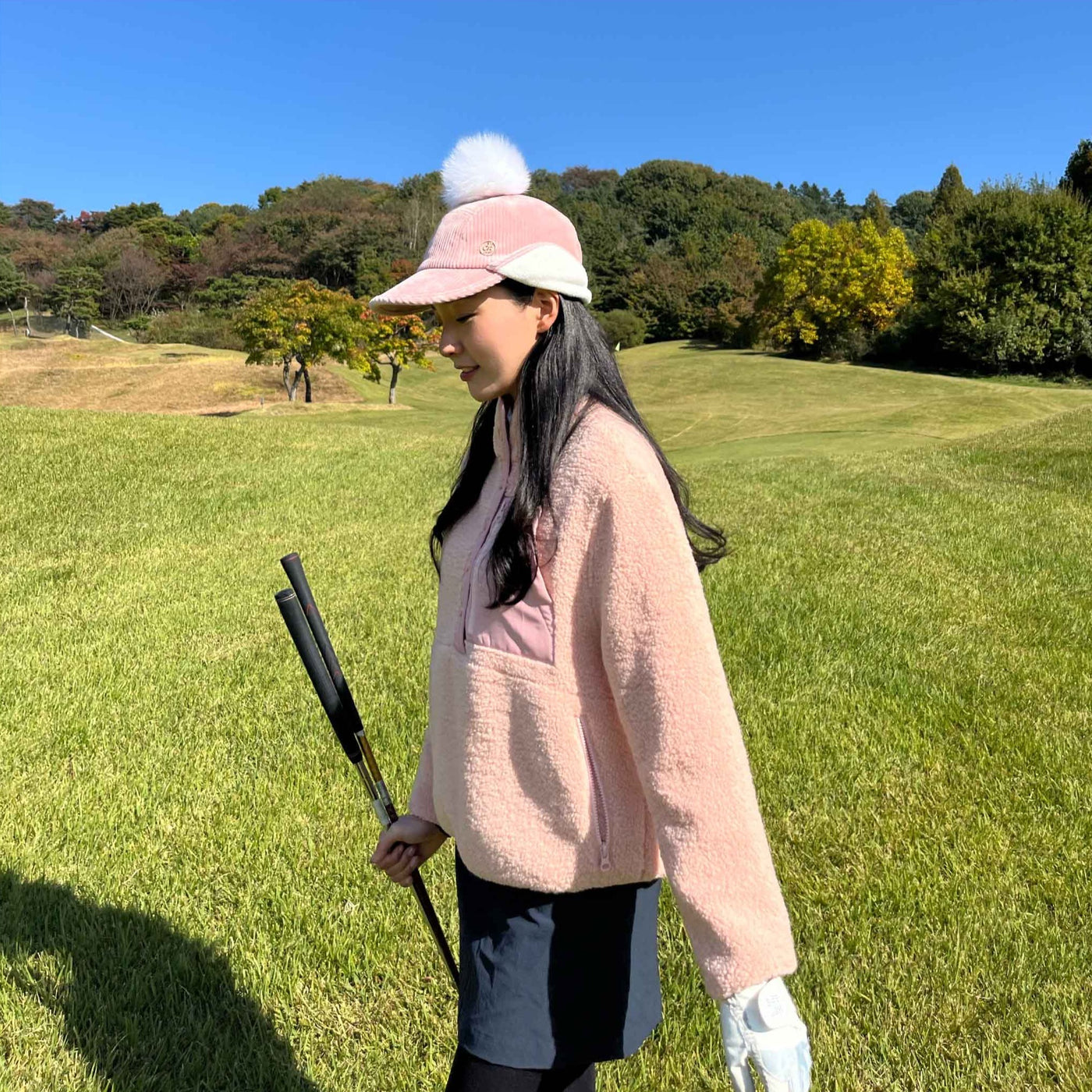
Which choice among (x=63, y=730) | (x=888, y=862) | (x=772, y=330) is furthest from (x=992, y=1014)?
(x=772, y=330)

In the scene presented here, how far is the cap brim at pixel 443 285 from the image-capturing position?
1.35 m

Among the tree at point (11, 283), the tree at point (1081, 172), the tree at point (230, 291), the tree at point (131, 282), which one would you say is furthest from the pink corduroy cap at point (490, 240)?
the tree at point (131, 282)

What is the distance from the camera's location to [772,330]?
4981cm

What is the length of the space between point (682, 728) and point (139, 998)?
7.12 feet

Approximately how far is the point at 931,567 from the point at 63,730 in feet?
19.5

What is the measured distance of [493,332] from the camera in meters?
1.42

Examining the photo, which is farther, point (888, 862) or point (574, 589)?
point (888, 862)

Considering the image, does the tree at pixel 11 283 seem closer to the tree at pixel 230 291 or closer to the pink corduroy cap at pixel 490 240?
the tree at pixel 230 291

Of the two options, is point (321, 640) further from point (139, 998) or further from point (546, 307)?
point (139, 998)

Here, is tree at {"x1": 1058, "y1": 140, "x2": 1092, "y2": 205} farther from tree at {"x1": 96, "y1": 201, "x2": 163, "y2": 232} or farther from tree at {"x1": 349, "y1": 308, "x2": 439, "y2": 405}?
tree at {"x1": 96, "y1": 201, "x2": 163, "y2": 232}

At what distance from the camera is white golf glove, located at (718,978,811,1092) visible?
1.17 metres

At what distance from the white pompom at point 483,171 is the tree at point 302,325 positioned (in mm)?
34129

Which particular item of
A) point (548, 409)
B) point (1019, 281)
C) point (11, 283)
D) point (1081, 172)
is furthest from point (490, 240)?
point (11, 283)

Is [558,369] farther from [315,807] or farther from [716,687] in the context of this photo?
[315,807]
